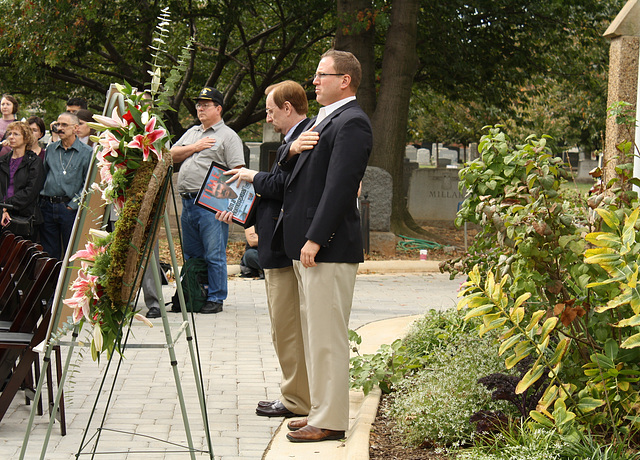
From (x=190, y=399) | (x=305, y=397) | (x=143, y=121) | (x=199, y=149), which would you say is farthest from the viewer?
(x=199, y=149)

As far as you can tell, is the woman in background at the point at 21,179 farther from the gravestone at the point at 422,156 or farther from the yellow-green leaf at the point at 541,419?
the gravestone at the point at 422,156

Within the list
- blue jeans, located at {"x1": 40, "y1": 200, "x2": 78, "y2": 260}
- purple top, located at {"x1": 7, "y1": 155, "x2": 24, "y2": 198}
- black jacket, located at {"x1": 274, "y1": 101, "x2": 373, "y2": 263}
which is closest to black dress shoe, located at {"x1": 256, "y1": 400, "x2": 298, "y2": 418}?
black jacket, located at {"x1": 274, "y1": 101, "x2": 373, "y2": 263}

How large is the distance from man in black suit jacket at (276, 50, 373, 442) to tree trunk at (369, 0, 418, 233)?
12.1 m

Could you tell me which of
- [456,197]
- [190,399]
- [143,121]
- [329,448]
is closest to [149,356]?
[190,399]

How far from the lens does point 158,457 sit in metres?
4.68

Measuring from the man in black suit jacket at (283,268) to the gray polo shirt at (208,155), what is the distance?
327 cm

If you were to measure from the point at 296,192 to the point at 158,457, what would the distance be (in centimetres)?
168

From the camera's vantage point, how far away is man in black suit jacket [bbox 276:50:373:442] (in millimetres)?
4621

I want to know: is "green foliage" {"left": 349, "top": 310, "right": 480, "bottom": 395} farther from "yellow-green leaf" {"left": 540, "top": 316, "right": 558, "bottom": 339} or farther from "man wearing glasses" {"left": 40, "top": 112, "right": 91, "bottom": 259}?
"man wearing glasses" {"left": 40, "top": 112, "right": 91, "bottom": 259}

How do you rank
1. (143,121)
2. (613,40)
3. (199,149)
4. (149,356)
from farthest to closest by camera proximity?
(199,149), (149,356), (613,40), (143,121)

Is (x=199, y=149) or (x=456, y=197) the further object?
(x=456, y=197)

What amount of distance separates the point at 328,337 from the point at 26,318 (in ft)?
6.65

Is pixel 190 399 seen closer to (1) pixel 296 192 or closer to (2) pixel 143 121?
(1) pixel 296 192

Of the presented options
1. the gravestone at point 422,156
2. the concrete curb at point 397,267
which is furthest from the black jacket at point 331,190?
the gravestone at point 422,156
